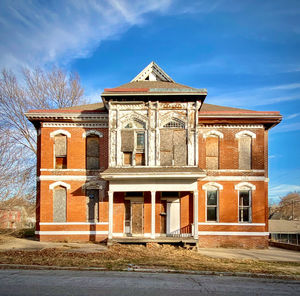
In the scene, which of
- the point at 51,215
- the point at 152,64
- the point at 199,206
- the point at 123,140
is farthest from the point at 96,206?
the point at 152,64

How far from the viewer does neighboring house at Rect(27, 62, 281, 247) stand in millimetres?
18828

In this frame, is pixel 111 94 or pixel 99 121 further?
pixel 99 121

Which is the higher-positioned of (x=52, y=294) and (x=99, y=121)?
(x=99, y=121)

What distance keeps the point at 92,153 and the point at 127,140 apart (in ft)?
9.43

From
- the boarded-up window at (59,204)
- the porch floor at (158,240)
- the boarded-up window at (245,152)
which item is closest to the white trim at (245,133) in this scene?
the boarded-up window at (245,152)

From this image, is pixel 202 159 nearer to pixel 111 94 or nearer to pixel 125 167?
pixel 125 167

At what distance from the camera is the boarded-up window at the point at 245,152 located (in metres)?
20.3

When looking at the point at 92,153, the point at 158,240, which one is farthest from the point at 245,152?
the point at 92,153

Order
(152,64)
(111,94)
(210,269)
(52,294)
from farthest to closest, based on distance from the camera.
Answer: (152,64)
(111,94)
(210,269)
(52,294)

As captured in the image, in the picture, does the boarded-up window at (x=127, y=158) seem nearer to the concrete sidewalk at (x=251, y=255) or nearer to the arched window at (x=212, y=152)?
the arched window at (x=212, y=152)

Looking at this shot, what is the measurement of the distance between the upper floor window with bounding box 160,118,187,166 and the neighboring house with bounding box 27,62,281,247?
60 millimetres

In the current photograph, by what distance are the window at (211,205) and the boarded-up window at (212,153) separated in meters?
1.60

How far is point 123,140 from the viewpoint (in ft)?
62.6

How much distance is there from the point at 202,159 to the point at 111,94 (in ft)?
23.1
